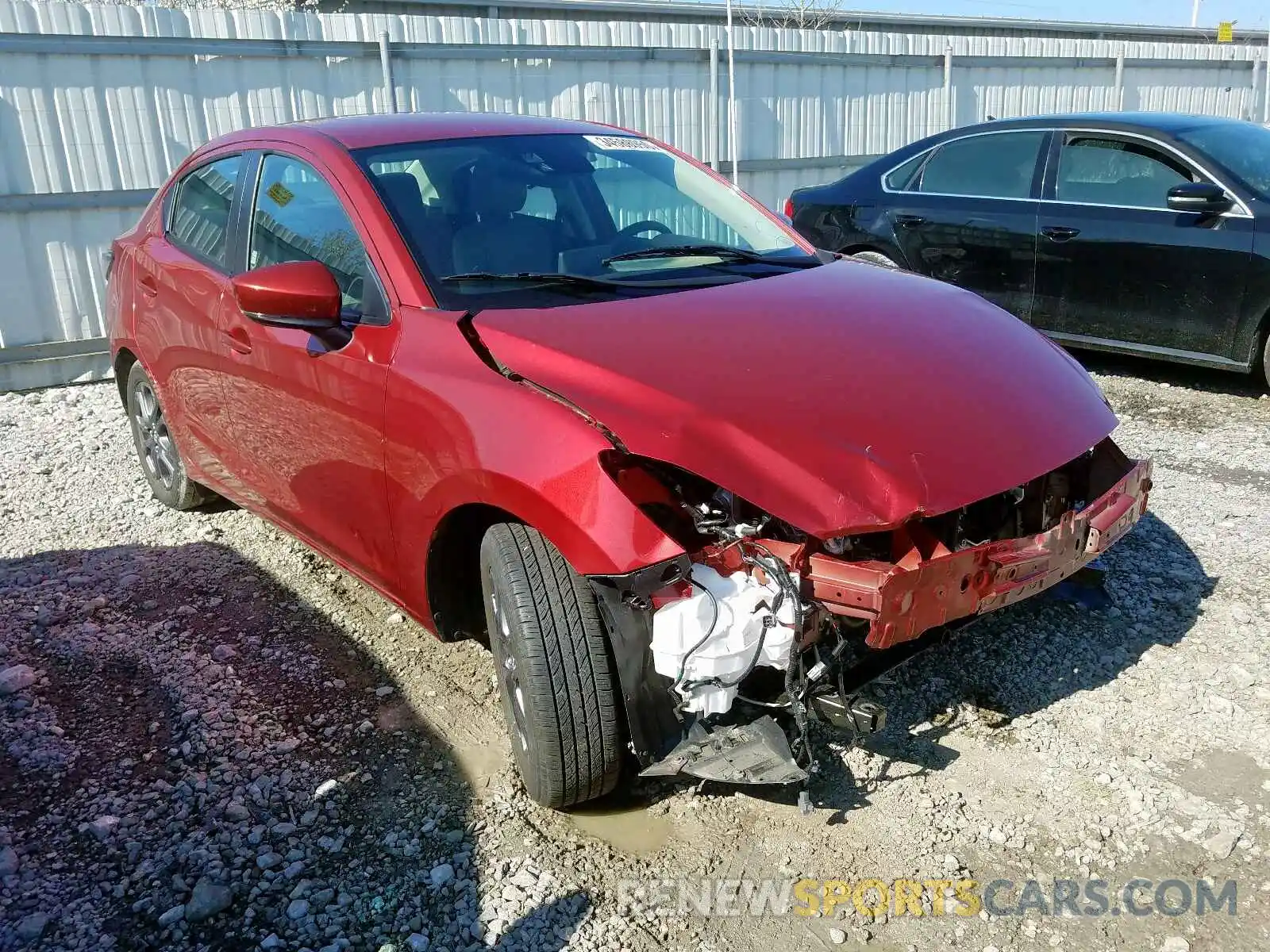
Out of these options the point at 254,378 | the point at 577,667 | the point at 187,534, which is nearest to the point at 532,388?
the point at 577,667

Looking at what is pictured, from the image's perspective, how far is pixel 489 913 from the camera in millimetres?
2525

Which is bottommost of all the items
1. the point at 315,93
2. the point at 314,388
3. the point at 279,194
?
the point at 314,388

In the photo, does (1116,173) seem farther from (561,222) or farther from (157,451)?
(157,451)

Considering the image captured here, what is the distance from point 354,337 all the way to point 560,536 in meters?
1.09

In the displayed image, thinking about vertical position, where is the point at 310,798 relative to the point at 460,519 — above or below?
below

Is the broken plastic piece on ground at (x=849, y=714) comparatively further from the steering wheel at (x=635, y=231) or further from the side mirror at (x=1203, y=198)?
the side mirror at (x=1203, y=198)

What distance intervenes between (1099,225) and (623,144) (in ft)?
11.9

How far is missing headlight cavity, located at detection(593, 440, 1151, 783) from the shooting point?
2.43m

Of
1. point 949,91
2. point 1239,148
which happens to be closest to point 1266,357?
point 1239,148

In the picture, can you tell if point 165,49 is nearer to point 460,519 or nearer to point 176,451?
point 176,451

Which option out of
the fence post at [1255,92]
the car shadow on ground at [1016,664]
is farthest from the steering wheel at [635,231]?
the fence post at [1255,92]

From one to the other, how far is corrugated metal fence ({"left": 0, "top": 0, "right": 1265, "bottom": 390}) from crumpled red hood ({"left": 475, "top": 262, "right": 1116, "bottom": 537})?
20.3 feet

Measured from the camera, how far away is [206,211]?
4297 mm

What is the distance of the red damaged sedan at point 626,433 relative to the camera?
8.09ft
